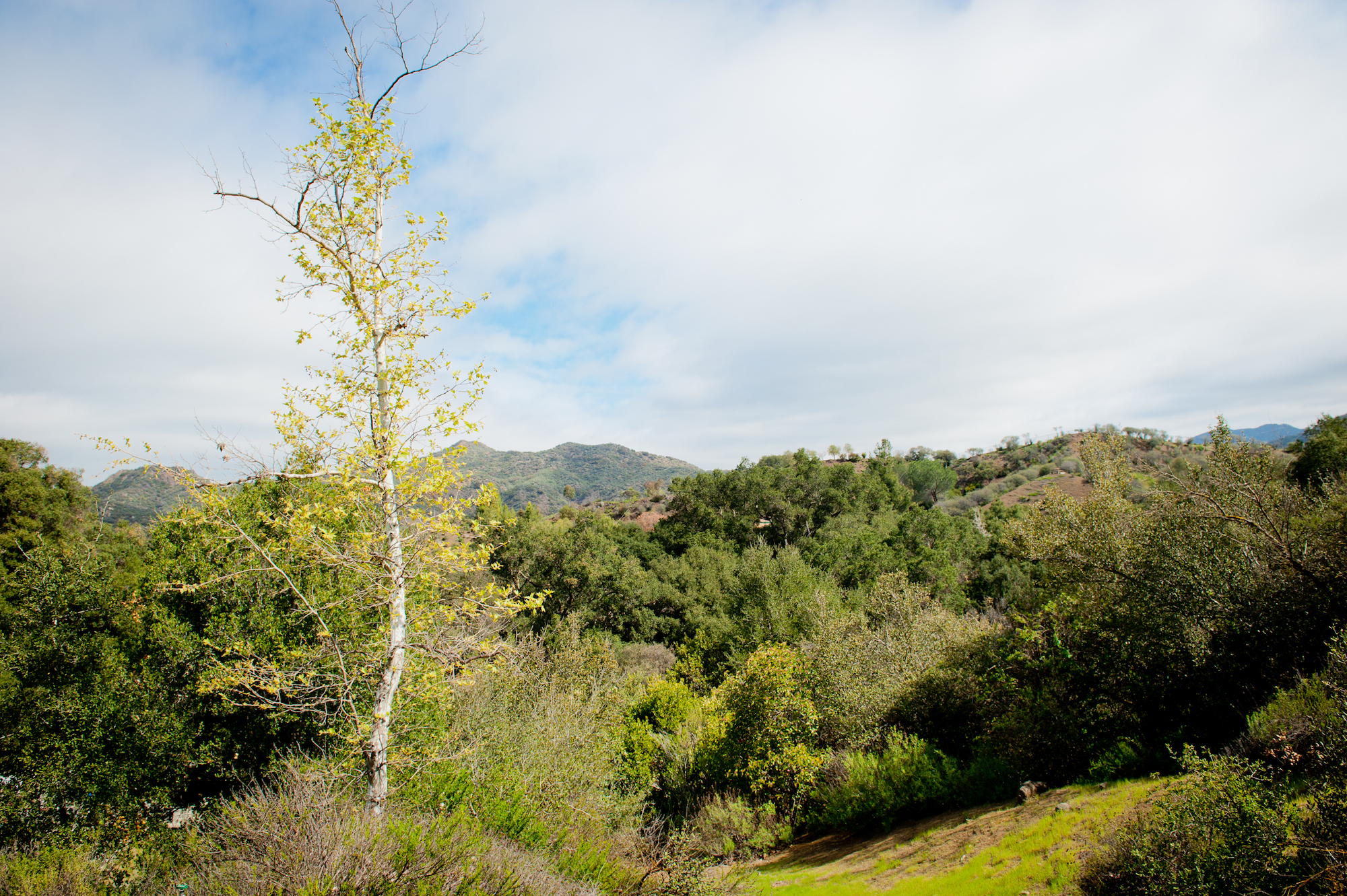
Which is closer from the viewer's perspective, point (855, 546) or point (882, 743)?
point (882, 743)

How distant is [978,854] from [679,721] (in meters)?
14.6

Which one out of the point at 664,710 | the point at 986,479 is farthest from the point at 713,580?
the point at 986,479

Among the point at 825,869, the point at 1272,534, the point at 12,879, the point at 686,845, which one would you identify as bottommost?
the point at 825,869

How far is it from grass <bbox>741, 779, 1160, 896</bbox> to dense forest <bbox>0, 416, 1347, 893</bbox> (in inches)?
40.6

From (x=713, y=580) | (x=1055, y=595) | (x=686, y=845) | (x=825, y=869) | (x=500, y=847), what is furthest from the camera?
(x=713, y=580)

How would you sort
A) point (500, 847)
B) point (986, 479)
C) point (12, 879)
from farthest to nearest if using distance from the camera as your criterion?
point (986, 479)
point (12, 879)
point (500, 847)

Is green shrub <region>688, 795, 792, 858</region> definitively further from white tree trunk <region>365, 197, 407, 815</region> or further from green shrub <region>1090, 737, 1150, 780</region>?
white tree trunk <region>365, 197, 407, 815</region>

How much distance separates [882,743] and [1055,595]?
695 centimetres

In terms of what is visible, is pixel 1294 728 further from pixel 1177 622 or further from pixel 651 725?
pixel 651 725

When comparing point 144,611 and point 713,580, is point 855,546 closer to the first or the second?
point 713,580

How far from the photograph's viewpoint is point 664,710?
2408 cm

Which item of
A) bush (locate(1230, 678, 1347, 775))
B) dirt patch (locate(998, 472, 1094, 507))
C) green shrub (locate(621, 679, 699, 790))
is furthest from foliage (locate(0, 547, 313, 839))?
dirt patch (locate(998, 472, 1094, 507))

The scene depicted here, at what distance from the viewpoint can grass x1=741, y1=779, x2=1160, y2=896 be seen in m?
9.32

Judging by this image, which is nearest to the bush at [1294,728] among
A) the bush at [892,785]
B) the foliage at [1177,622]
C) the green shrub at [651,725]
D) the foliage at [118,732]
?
the foliage at [1177,622]
